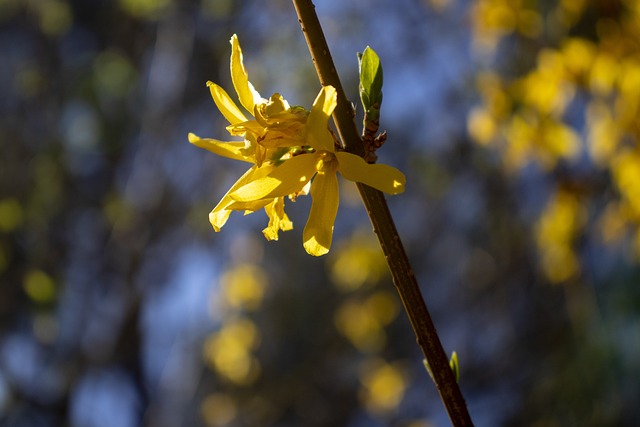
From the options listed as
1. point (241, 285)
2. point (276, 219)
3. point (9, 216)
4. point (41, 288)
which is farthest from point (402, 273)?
point (9, 216)

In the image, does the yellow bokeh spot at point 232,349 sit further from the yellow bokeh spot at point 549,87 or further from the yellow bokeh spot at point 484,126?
the yellow bokeh spot at point 549,87

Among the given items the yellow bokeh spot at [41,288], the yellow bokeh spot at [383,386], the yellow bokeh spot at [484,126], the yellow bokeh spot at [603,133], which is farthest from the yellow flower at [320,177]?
the yellow bokeh spot at [383,386]

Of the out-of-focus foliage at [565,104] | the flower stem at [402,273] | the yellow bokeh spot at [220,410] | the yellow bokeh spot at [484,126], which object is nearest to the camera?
the flower stem at [402,273]

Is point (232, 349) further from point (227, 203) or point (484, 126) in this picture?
point (227, 203)

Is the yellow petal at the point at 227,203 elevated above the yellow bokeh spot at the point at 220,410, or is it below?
below

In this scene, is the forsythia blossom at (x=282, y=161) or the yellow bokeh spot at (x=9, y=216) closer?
the forsythia blossom at (x=282, y=161)

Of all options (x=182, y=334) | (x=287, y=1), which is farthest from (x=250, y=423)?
(x=287, y=1)

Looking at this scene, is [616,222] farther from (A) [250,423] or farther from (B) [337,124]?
(A) [250,423]
